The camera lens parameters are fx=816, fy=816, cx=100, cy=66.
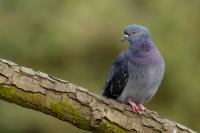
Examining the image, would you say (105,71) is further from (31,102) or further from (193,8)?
(31,102)

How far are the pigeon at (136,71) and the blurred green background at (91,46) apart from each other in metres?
5.59

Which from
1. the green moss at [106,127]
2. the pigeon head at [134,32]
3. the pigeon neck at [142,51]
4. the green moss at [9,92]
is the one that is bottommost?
the green moss at [106,127]

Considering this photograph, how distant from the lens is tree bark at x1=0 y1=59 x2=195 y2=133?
6207 millimetres

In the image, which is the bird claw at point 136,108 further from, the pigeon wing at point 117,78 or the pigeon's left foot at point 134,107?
the pigeon wing at point 117,78

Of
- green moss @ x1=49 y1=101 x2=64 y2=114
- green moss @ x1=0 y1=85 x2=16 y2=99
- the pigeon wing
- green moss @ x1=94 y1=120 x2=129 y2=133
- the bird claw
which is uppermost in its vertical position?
the pigeon wing

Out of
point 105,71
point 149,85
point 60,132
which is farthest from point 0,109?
point 149,85

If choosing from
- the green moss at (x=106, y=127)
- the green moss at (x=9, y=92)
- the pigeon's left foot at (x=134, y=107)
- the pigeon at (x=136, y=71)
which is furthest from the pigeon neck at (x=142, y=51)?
the green moss at (x=9, y=92)

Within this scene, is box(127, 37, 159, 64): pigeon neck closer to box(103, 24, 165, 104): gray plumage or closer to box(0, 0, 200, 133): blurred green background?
box(103, 24, 165, 104): gray plumage

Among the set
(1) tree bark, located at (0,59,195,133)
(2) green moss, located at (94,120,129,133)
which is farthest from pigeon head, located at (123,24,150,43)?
(2) green moss, located at (94,120,129,133)

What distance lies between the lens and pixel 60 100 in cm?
629

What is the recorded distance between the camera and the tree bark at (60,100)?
6.21 m

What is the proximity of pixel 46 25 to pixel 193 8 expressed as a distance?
2691 millimetres

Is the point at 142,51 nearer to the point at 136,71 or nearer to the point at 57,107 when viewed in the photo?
the point at 136,71

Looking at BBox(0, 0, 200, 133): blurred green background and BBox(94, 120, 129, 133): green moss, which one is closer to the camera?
BBox(94, 120, 129, 133): green moss
